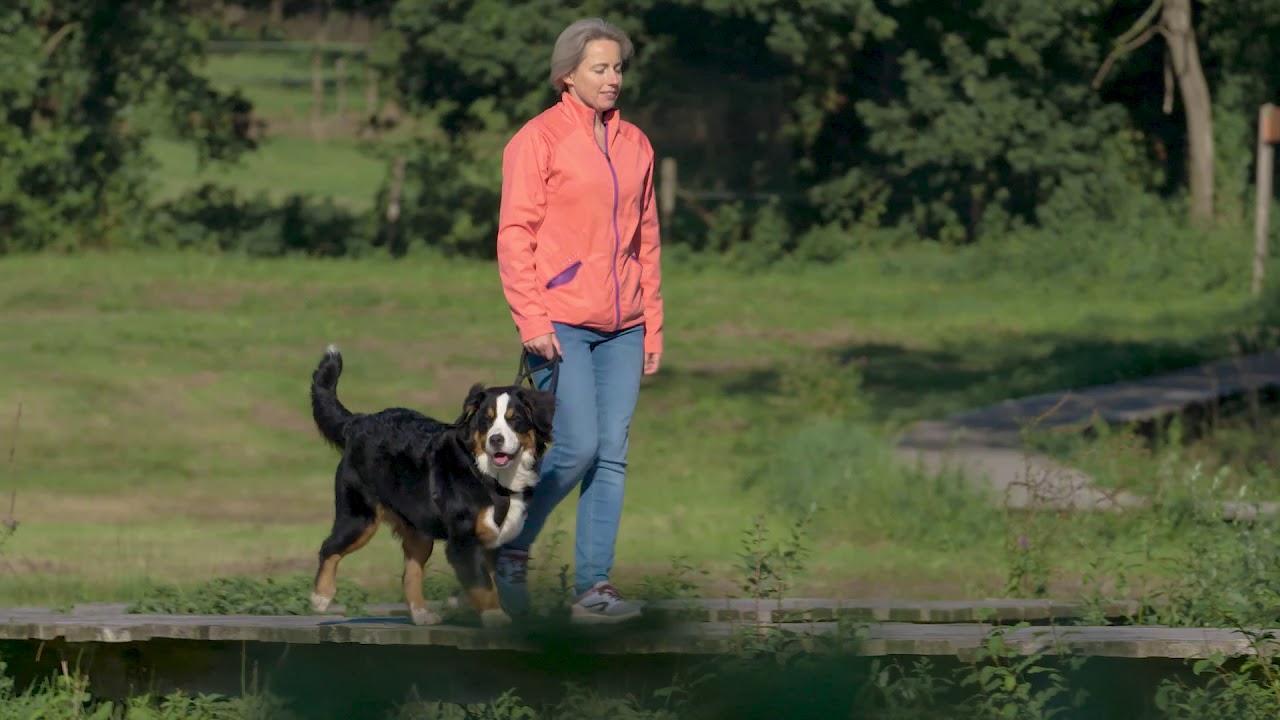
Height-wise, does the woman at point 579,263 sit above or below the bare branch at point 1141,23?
below

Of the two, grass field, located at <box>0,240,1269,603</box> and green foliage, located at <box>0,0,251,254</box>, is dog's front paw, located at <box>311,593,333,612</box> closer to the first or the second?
grass field, located at <box>0,240,1269,603</box>

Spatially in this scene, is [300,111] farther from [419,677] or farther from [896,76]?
[419,677]

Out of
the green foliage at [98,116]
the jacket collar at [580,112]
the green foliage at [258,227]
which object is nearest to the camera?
the jacket collar at [580,112]

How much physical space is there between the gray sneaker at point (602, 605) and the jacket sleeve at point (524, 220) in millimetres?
891

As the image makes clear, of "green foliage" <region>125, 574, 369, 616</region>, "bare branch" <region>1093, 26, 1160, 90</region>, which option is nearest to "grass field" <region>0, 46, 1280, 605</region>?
"green foliage" <region>125, 574, 369, 616</region>

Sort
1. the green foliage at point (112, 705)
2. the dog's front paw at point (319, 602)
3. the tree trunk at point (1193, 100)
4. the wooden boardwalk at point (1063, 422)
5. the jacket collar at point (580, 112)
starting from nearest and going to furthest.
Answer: the green foliage at point (112, 705)
the jacket collar at point (580, 112)
the dog's front paw at point (319, 602)
the wooden boardwalk at point (1063, 422)
the tree trunk at point (1193, 100)

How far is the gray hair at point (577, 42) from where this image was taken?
21.3ft

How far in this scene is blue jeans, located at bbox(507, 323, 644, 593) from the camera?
21.7 feet

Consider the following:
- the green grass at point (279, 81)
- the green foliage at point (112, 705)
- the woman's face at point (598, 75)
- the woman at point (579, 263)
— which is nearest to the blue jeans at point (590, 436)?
the woman at point (579, 263)

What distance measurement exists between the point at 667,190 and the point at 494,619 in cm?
2568

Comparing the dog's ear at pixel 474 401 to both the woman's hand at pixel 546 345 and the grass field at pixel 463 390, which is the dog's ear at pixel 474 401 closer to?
the woman's hand at pixel 546 345

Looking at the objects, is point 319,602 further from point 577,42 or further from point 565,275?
point 577,42

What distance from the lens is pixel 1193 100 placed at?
99.9 ft

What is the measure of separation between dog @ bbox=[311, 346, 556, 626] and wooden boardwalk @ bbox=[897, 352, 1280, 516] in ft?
13.4
